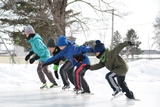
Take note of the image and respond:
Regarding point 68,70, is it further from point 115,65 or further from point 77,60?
point 115,65

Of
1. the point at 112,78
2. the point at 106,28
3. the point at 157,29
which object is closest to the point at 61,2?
the point at 106,28

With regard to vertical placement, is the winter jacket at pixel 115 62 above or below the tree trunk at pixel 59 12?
below

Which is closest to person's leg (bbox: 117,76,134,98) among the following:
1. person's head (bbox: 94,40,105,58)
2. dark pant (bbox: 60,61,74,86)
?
person's head (bbox: 94,40,105,58)

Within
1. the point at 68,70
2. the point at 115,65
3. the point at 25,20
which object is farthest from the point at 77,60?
the point at 25,20

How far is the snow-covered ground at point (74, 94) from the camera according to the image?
5219 millimetres

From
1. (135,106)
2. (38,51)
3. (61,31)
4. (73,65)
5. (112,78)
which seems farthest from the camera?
(61,31)

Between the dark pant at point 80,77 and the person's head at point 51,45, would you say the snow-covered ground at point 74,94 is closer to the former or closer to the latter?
the dark pant at point 80,77

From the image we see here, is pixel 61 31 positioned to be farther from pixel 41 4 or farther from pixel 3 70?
pixel 3 70

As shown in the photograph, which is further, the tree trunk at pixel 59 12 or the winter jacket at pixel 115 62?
the tree trunk at pixel 59 12

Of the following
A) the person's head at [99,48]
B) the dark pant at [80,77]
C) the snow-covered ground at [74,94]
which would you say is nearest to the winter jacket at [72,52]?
the dark pant at [80,77]

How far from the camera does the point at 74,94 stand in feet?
21.6

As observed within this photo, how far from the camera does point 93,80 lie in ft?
34.7

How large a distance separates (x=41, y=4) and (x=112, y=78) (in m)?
16.9

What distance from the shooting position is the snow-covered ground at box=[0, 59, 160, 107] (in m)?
5.22
